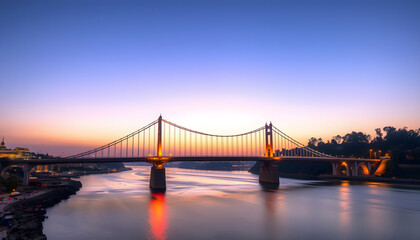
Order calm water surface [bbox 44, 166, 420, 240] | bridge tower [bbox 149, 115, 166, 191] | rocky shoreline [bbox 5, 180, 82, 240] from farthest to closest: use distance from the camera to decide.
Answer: bridge tower [bbox 149, 115, 166, 191], calm water surface [bbox 44, 166, 420, 240], rocky shoreline [bbox 5, 180, 82, 240]

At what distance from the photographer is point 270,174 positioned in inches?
3359

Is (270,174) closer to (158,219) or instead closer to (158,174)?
(158,174)

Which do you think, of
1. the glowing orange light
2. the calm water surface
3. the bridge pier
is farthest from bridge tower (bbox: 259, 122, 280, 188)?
the glowing orange light

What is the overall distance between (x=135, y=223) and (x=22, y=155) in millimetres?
167645

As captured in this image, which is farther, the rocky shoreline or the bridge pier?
the bridge pier

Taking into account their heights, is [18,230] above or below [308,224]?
above

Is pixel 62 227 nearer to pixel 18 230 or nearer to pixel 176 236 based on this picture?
pixel 18 230

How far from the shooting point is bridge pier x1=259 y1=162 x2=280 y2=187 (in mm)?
84125

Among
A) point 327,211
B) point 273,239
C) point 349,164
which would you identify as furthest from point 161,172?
point 349,164

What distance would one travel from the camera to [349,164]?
110 meters

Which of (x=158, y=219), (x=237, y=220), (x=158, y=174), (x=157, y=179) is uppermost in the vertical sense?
(x=158, y=174)

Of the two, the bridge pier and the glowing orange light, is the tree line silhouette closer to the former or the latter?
the bridge pier

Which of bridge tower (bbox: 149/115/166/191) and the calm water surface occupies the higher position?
bridge tower (bbox: 149/115/166/191)

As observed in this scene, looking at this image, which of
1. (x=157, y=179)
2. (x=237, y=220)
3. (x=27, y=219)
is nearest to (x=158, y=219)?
(x=237, y=220)
